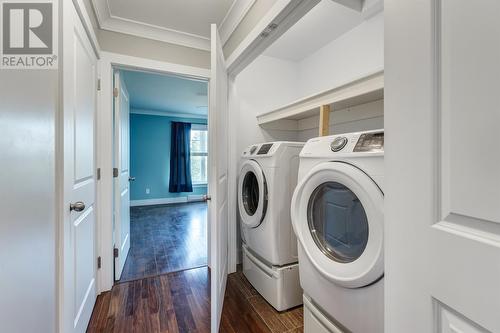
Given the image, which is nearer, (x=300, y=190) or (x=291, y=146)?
(x=300, y=190)

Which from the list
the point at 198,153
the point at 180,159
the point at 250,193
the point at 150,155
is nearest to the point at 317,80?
the point at 250,193

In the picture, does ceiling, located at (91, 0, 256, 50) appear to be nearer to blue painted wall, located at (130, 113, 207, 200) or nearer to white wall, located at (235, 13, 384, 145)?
white wall, located at (235, 13, 384, 145)

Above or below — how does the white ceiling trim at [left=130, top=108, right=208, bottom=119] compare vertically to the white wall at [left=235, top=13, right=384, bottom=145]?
above

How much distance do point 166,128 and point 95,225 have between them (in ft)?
13.4

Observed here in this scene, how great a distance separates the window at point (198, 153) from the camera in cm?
586

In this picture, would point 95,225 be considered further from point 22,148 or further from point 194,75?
point 194,75

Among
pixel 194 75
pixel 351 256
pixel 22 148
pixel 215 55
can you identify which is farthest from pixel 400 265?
pixel 194 75

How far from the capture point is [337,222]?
1156 mm

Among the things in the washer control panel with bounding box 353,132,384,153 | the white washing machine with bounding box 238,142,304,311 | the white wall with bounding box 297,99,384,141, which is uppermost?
the white wall with bounding box 297,99,384,141

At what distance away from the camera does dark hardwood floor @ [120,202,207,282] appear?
2232 mm

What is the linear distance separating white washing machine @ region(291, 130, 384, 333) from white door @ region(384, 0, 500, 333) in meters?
0.34

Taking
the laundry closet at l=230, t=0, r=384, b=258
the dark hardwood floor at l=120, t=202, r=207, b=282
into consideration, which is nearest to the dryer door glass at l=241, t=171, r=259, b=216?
the laundry closet at l=230, t=0, r=384, b=258

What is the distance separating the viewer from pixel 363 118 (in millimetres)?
1726

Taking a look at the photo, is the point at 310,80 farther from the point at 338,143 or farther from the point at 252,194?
the point at 338,143
